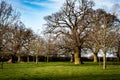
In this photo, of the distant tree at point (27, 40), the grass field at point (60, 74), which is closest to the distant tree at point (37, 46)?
the distant tree at point (27, 40)

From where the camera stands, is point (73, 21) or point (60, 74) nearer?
point (60, 74)

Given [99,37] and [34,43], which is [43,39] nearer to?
[34,43]

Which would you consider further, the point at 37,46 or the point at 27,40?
the point at 27,40

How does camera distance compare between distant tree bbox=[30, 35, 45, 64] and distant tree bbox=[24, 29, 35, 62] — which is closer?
distant tree bbox=[30, 35, 45, 64]

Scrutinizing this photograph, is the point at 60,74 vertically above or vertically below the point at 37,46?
below

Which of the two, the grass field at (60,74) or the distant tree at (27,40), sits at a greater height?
Result: the distant tree at (27,40)

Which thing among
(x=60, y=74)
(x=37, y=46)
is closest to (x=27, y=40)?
(x=37, y=46)

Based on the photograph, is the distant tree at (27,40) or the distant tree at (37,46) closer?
the distant tree at (37,46)

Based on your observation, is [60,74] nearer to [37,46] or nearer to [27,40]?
[37,46]

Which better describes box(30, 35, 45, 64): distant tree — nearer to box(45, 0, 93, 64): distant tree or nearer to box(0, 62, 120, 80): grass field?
box(45, 0, 93, 64): distant tree

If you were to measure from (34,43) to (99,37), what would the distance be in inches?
1736

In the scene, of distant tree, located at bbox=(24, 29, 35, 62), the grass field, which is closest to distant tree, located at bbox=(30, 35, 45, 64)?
distant tree, located at bbox=(24, 29, 35, 62)

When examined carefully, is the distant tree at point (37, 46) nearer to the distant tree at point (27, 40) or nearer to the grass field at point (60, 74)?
the distant tree at point (27, 40)

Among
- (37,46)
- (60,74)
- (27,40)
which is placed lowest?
(60,74)
